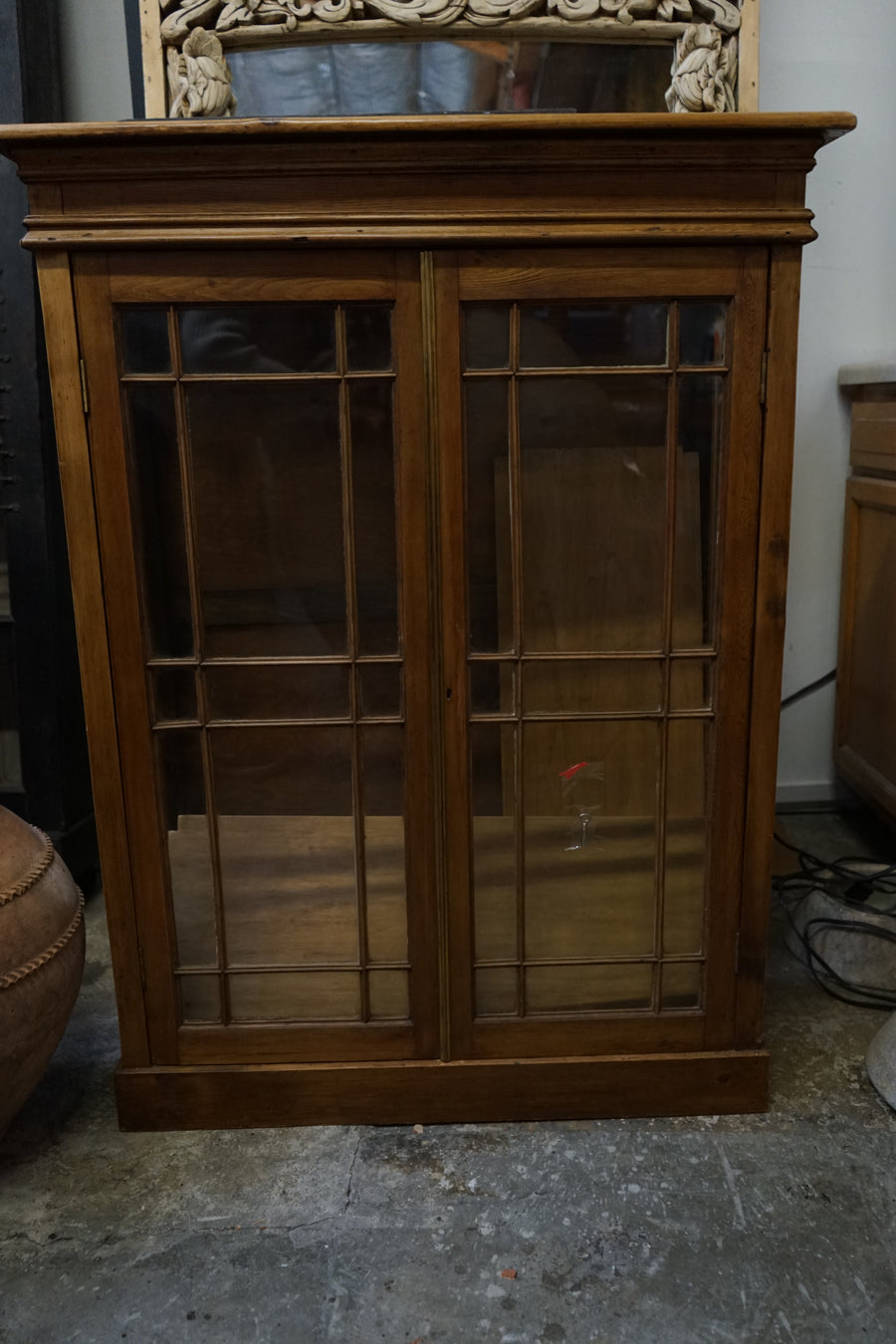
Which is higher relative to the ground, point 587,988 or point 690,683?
point 690,683

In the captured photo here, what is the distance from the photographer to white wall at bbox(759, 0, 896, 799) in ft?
7.51

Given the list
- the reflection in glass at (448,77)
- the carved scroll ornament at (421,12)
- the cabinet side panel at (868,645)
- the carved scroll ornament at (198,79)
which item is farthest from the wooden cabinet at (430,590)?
the cabinet side panel at (868,645)

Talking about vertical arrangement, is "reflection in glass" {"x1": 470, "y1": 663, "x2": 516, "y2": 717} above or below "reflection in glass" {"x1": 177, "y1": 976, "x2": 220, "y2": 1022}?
above

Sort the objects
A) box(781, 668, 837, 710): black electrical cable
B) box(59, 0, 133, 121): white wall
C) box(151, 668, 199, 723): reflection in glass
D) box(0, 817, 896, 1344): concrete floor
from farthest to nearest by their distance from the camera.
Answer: box(781, 668, 837, 710): black electrical cable
box(59, 0, 133, 121): white wall
box(151, 668, 199, 723): reflection in glass
box(0, 817, 896, 1344): concrete floor

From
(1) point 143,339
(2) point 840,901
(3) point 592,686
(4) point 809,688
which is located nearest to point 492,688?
(3) point 592,686

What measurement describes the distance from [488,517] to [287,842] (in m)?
0.61

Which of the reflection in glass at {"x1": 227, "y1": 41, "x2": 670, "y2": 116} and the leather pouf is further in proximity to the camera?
the reflection in glass at {"x1": 227, "y1": 41, "x2": 670, "y2": 116}

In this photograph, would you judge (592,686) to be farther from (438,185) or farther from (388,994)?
(438,185)

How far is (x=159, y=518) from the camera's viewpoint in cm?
150

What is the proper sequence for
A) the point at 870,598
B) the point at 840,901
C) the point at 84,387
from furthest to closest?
the point at 870,598 < the point at 840,901 < the point at 84,387

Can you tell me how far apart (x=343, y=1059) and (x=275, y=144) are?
1.38m

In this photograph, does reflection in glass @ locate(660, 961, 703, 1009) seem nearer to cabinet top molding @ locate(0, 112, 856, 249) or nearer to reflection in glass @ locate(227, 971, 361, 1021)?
reflection in glass @ locate(227, 971, 361, 1021)

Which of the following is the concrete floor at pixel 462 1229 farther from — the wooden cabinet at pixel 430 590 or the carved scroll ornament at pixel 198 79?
the carved scroll ornament at pixel 198 79

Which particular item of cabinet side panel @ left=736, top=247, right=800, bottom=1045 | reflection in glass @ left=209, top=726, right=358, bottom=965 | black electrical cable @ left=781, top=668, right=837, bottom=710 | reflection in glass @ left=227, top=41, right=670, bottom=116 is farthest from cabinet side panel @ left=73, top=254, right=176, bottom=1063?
black electrical cable @ left=781, top=668, right=837, bottom=710
